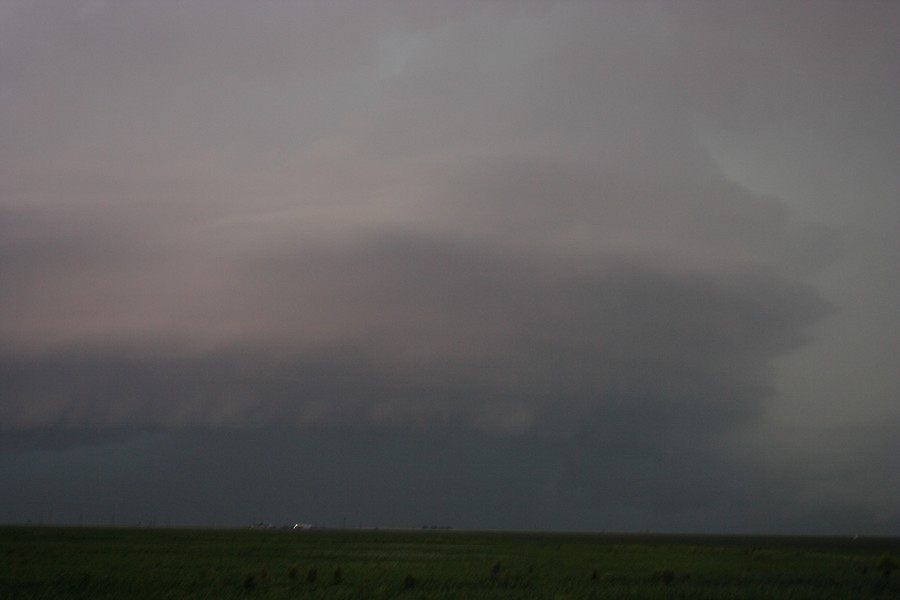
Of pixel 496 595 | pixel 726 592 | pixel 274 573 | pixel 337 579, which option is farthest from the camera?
pixel 274 573

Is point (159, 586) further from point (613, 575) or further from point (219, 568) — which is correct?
point (613, 575)

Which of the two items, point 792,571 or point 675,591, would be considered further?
point 792,571

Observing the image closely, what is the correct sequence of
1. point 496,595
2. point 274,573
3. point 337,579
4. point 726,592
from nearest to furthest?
point 496,595 < point 726,592 < point 337,579 < point 274,573

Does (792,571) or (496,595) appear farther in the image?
(792,571)

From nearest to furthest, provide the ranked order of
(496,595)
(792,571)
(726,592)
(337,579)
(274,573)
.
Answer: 1. (496,595)
2. (726,592)
3. (337,579)
4. (274,573)
5. (792,571)

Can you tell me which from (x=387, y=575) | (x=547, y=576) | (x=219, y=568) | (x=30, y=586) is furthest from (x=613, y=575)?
(x=30, y=586)

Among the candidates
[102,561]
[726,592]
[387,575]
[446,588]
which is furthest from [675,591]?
[102,561]

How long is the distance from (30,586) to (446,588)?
25493 millimetres

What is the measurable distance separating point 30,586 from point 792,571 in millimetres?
59220

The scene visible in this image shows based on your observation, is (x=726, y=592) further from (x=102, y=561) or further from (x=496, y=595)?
(x=102, y=561)

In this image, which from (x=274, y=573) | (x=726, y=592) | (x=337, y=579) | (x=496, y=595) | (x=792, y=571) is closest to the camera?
(x=496, y=595)

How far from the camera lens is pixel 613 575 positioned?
6881 cm

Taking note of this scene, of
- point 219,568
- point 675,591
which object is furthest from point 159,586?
point 675,591

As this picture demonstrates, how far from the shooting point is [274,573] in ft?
220
